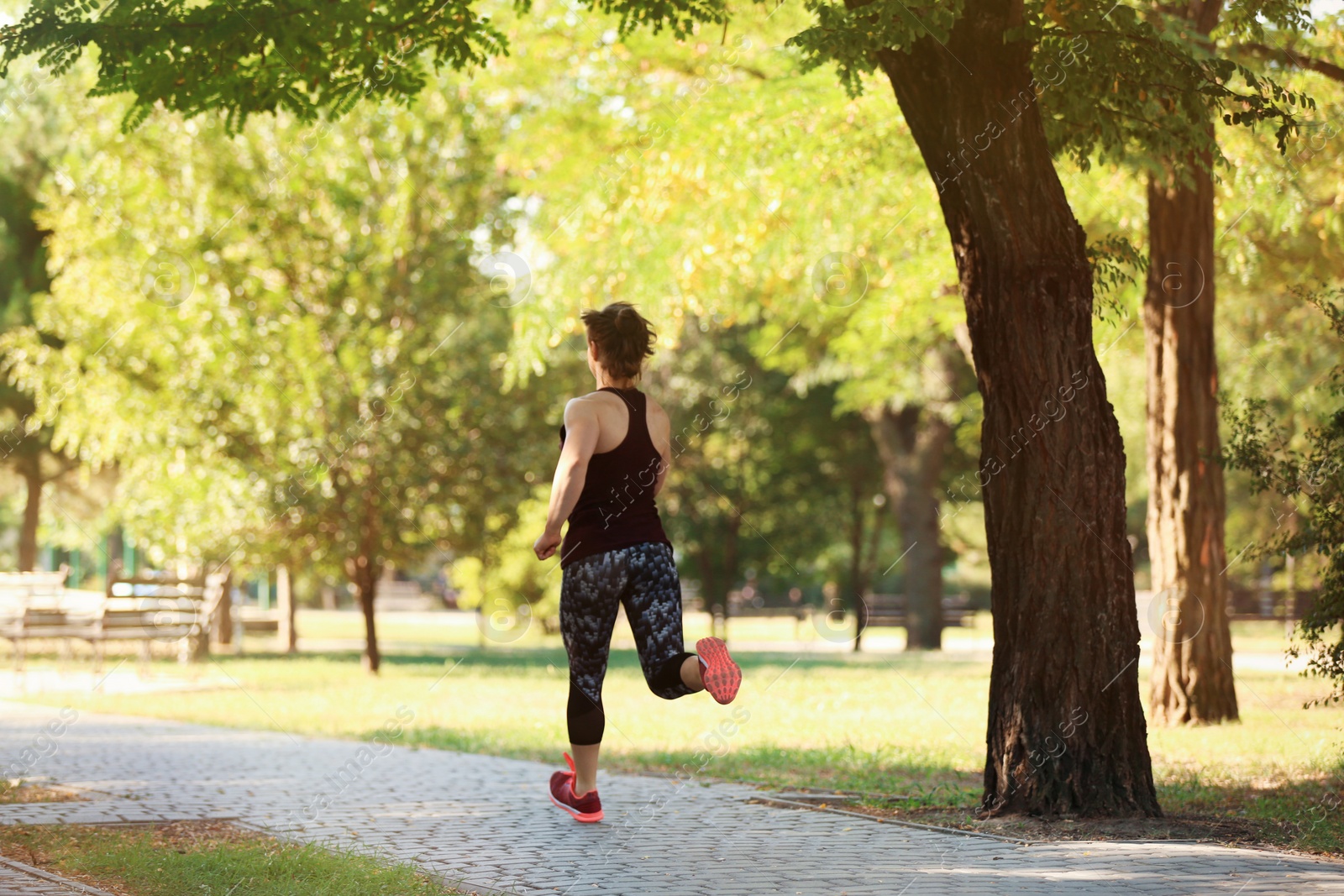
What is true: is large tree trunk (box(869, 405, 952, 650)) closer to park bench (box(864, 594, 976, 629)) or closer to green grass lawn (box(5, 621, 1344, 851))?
park bench (box(864, 594, 976, 629))

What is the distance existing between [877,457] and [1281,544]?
27827 mm

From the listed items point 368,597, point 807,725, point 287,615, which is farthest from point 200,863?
point 287,615

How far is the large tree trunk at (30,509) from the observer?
99.2 ft

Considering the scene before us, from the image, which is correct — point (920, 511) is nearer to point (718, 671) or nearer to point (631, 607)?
point (631, 607)

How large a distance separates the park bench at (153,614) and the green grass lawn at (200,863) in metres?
11.1

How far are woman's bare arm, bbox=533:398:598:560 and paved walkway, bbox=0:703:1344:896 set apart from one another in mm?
1348

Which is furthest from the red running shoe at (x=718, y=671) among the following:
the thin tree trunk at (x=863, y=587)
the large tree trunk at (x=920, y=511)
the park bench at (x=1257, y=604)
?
the park bench at (x=1257, y=604)

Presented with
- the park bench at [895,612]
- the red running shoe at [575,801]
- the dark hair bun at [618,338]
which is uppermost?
the dark hair bun at [618,338]

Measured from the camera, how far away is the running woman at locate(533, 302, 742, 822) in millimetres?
6375

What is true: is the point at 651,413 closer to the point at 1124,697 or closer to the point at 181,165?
the point at 1124,697

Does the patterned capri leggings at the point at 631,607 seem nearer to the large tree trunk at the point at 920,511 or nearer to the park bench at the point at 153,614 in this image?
the park bench at the point at 153,614

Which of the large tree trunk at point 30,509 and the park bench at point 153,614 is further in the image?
the large tree trunk at point 30,509

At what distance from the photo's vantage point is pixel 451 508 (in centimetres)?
2041

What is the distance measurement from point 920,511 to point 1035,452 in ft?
67.3
